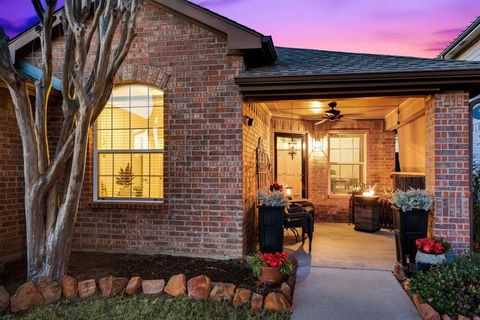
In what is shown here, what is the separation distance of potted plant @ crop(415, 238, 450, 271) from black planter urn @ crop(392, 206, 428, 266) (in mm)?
428

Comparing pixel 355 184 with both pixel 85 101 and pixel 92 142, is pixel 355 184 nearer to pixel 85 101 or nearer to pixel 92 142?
pixel 92 142

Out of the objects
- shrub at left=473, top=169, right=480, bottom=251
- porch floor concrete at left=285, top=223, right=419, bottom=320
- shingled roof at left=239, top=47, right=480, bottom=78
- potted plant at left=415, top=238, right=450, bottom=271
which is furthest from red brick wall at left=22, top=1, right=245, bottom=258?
shrub at left=473, top=169, right=480, bottom=251

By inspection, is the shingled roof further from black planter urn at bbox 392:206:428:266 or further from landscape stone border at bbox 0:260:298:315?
landscape stone border at bbox 0:260:298:315

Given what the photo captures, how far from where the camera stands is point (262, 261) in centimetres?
448

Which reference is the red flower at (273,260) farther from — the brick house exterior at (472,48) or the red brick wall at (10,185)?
the brick house exterior at (472,48)

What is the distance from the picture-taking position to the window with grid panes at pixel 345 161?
10141 millimetres

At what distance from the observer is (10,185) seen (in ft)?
19.0

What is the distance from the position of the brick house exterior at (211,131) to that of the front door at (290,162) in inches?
145

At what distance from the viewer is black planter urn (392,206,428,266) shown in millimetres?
5117

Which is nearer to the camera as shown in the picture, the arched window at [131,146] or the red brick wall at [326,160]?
the arched window at [131,146]

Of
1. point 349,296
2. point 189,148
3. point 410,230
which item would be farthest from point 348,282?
point 189,148

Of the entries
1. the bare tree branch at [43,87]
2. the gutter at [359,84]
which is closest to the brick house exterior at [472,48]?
the gutter at [359,84]

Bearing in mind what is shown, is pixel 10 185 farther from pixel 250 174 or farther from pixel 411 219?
pixel 411 219

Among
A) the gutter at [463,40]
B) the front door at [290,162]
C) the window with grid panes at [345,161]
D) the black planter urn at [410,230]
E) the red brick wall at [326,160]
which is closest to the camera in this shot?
the black planter urn at [410,230]
